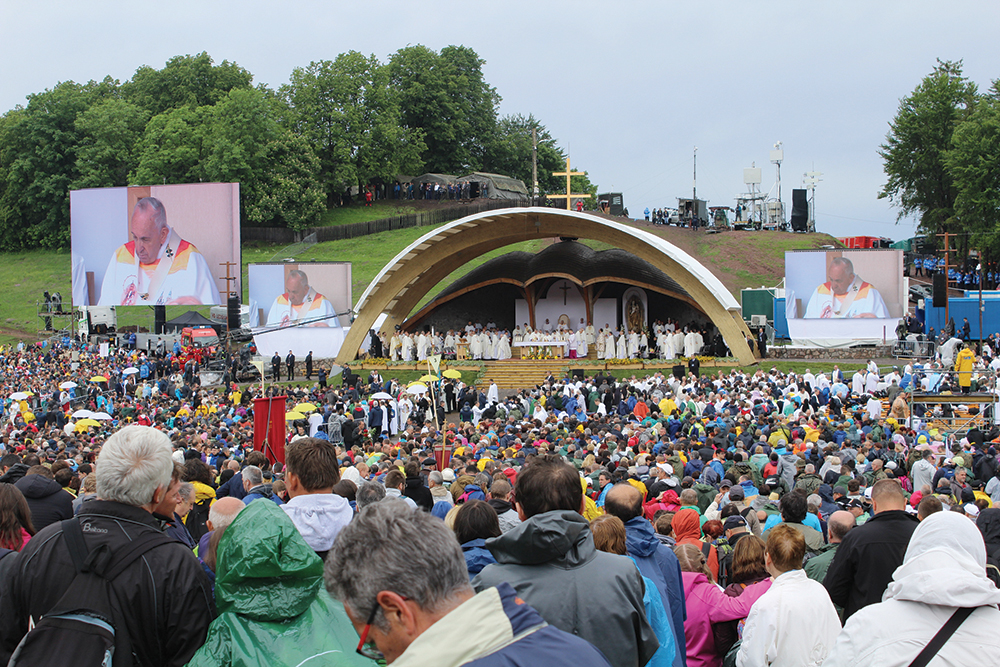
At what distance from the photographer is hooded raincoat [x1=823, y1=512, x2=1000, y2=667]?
2.59 metres

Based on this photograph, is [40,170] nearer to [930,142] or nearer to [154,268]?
[154,268]

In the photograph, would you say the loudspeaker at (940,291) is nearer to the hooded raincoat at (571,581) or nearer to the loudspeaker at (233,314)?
the loudspeaker at (233,314)

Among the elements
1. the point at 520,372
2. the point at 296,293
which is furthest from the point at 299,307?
the point at 520,372

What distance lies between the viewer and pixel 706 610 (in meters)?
4.62

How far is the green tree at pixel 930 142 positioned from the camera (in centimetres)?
4278

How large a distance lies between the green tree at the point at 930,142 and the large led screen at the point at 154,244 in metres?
31.1

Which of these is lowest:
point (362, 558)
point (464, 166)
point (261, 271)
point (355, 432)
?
point (355, 432)

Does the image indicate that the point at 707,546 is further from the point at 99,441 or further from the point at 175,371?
the point at 175,371

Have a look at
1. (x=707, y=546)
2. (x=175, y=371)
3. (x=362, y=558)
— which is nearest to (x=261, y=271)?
(x=175, y=371)

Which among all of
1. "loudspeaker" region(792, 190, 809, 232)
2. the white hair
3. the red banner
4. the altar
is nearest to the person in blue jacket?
the white hair

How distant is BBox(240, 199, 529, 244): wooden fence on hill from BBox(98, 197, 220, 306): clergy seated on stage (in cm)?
1734

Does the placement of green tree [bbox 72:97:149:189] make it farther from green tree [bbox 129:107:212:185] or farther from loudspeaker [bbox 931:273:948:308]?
loudspeaker [bbox 931:273:948:308]

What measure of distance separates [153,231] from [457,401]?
16.6 meters

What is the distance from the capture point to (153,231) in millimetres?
33844
